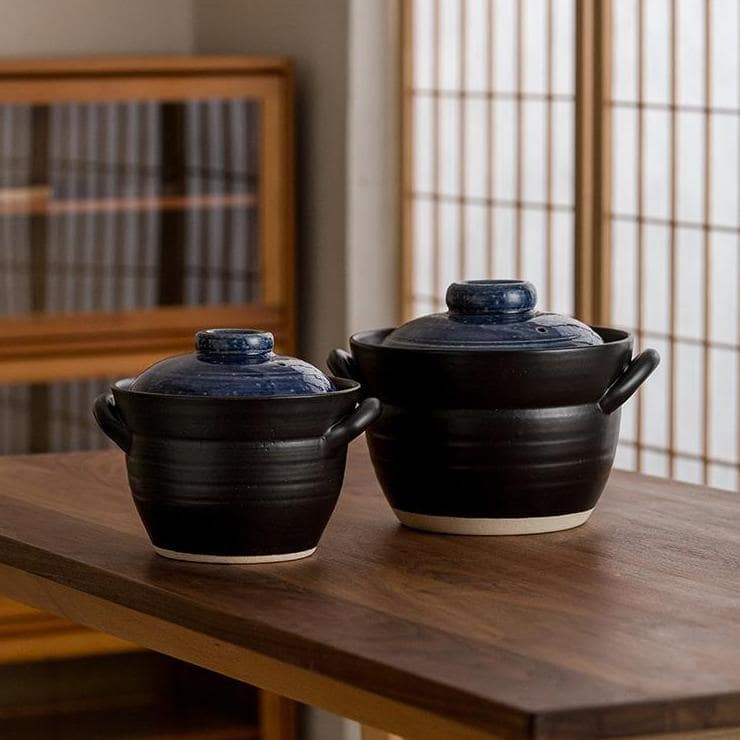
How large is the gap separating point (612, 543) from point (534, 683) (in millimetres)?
467

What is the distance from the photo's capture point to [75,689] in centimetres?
384

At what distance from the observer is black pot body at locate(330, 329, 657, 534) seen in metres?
1.63

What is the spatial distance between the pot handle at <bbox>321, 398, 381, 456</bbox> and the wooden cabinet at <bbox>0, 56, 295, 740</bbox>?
224 cm

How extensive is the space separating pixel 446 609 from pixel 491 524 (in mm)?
277

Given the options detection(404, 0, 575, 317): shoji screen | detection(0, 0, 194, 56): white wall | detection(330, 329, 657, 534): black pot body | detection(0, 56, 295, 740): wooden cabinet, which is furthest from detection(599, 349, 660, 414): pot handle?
detection(0, 0, 194, 56): white wall

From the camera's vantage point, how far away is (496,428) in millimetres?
1642

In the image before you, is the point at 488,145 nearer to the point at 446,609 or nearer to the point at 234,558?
the point at 234,558

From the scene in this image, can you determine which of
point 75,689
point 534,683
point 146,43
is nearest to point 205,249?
point 146,43

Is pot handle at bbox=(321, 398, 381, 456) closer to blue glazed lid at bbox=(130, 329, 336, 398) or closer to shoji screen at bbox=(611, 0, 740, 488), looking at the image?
blue glazed lid at bbox=(130, 329, 336, 398)

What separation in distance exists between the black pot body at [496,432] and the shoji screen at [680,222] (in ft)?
4.80

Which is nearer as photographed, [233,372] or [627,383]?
[233,372]

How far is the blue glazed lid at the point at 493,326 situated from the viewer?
1651 millimetres

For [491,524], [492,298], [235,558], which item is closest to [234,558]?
[235,558]

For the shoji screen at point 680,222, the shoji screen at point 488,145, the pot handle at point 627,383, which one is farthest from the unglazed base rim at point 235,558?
the shoji screen at point 488,145
